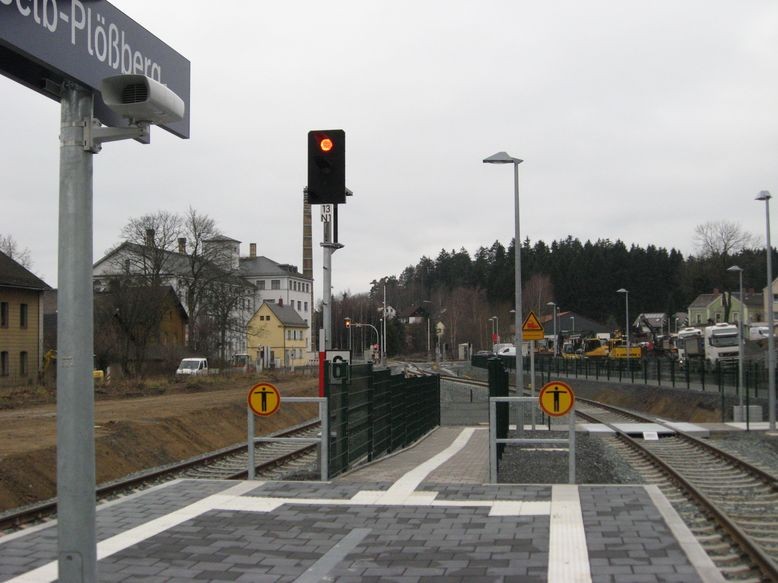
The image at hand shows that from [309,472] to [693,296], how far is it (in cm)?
12603

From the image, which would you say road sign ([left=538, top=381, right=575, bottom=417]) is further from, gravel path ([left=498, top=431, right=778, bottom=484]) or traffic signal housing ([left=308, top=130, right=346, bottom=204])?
traffic signal housing ([left=308, top=130, right=346, bottom=204])

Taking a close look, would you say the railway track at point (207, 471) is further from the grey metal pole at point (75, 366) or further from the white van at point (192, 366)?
the white van at point (192, 366)

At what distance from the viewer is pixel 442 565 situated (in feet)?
22.0

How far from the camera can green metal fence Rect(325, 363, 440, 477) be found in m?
11.9

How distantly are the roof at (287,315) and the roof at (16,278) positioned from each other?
50824 mm

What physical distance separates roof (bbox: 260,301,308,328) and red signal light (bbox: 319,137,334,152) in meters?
90.5

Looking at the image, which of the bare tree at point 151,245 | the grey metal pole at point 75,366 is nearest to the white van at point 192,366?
the bare tree at point 151,245

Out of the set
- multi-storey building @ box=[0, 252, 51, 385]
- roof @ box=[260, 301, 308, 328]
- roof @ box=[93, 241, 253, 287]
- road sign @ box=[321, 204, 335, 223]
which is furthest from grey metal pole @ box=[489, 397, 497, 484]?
roof @ box=[260, 301, 308, 328]

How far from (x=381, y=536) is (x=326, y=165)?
17.9 feet

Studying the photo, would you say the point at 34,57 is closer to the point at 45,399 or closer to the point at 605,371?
the point at 45,399

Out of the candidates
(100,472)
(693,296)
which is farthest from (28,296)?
(693,296)

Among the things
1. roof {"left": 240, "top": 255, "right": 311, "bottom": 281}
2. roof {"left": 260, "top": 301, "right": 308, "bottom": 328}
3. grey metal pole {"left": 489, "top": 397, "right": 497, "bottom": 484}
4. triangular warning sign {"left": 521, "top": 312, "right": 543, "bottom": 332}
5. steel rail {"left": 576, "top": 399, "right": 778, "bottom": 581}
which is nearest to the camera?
steel rail {"left": 576, "top": 399, "right": 778, "bottom": 581}

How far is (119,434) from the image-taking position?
1773 centimetres

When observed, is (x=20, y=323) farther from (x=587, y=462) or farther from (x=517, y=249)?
(x=587, y=462)
